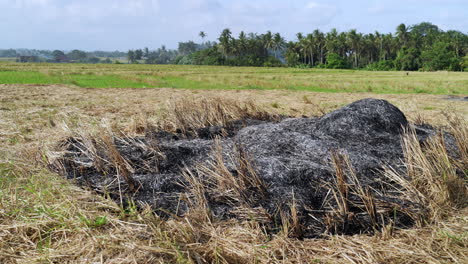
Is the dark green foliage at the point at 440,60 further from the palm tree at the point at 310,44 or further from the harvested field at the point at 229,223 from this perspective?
the harvested field at the point at 229,223

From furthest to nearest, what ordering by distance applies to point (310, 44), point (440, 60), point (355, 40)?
point (310, 44)
point (355, 40)
point (440, 60)

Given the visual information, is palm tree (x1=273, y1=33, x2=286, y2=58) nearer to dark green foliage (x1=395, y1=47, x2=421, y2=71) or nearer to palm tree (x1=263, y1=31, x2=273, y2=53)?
palm tree (x1=263, y1=31, x2=273, y2=53)

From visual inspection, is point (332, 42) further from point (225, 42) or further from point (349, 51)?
point (225, 42)

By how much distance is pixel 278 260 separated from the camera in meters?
2.21

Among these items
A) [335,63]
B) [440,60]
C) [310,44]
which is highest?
[310,44]

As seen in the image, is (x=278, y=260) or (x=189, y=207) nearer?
(x=278, y=260)

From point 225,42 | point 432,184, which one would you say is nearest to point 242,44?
point 225,42

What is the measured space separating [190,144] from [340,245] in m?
2.15

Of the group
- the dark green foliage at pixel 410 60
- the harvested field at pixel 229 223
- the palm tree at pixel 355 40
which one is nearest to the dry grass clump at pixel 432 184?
the harvested field at pixel 229 223

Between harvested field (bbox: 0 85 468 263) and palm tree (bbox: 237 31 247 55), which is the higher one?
palm tree (bbox: 237 31 247 55)

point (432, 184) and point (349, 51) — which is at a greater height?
point (349, 51)

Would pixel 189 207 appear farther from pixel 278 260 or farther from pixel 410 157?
pixel 410 157

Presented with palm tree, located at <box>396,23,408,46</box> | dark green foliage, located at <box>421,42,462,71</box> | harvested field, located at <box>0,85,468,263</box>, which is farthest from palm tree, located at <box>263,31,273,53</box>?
harvested field, located at <box>0,85,468,263</box>

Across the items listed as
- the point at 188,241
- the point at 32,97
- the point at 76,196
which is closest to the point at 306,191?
the point at 188,241
